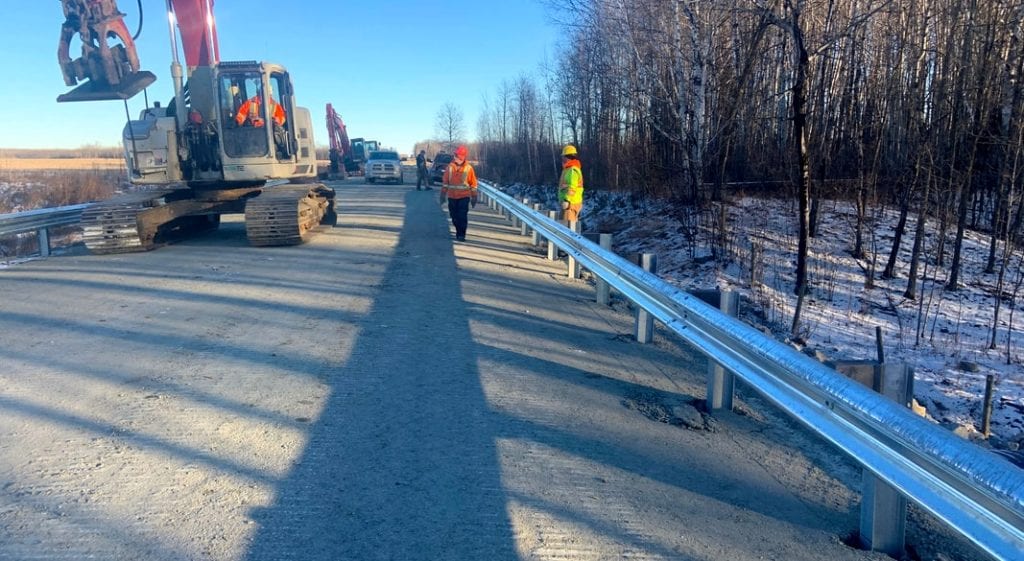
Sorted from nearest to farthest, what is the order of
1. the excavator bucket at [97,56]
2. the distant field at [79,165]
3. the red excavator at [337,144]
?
the excavator bucket at [97,56]
the distant field at [79,165]
the red excavator at [337,144]

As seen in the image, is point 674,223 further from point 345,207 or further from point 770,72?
point 345,207

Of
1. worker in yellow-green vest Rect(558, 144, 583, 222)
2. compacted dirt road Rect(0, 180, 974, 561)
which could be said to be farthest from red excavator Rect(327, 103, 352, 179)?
compacted dirt road Rect(0, 180, 974, 561)

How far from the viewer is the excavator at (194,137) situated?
11.9 metres

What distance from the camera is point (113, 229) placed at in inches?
491

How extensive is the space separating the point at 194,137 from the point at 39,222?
298 centimetres

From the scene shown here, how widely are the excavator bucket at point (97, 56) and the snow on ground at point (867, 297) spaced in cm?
896

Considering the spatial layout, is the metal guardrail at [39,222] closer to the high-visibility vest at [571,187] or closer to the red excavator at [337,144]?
the high-visibility vest at [571,187]

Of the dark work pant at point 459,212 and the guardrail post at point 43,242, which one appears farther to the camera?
the dark work pant at point 459,212

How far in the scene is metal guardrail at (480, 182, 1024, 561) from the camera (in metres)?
2.24

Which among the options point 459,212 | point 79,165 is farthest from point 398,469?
point 79,165

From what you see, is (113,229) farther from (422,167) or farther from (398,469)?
(422,167)

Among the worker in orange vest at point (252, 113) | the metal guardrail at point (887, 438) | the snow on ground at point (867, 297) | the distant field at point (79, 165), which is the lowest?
the snow on ground at point (867, 297)

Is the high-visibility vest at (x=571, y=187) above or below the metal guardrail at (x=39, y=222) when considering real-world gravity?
above

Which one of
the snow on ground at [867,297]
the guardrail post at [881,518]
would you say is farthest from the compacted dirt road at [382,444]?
the snow on ground at [867,297]
